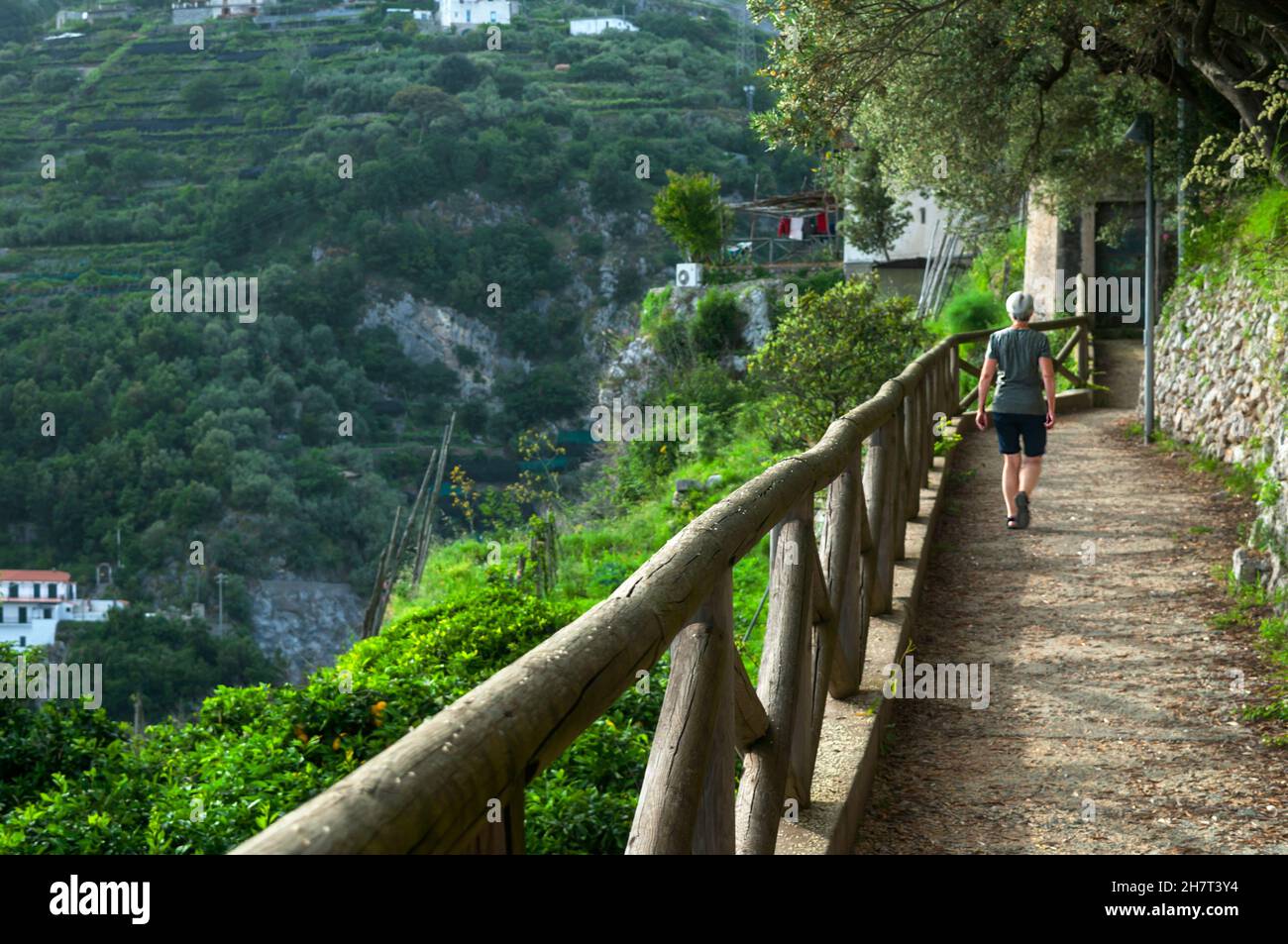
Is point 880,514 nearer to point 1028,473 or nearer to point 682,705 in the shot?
point 682,705

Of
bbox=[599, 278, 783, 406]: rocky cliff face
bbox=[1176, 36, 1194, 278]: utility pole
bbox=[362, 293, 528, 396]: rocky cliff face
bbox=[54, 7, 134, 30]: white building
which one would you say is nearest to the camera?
bbox=[1176, 36, 1194, 278]: utility pole

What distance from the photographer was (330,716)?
21.4 feet

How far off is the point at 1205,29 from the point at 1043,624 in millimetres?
5670

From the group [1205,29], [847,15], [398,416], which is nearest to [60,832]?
[847,15]

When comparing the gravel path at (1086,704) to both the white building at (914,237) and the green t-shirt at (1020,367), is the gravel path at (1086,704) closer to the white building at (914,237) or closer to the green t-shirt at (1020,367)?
the green t-shirt at (1020,367)

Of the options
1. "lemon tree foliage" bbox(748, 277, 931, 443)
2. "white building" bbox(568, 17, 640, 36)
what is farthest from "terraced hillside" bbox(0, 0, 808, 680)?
"lemon tree foliage" bbox(748, 277, 931, 443)

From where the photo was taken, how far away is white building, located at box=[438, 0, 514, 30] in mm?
116938

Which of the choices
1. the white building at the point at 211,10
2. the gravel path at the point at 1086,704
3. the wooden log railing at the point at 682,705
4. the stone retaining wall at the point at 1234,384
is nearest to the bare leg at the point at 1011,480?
the gravel path at the point at 1086,704

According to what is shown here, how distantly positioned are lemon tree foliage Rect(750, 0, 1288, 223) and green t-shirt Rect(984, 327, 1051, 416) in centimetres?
224

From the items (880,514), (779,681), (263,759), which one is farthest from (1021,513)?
(779,681)

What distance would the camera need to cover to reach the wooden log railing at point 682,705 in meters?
1.31

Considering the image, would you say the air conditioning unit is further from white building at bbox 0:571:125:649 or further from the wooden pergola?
white building at bbox 0:571:125:649

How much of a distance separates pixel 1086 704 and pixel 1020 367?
12.9 ft
